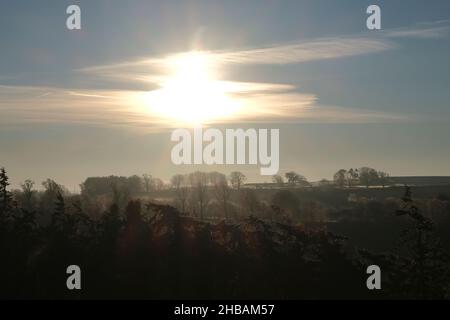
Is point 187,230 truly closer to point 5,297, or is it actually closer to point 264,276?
Result: point 264,276

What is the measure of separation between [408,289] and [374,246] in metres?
91.1

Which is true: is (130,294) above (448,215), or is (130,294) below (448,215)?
below

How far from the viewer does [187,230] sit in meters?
45.0

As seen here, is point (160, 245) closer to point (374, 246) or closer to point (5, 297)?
point (5, 297)

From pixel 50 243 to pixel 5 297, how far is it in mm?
4748

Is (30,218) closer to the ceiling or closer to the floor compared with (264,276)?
closer to the ceiling

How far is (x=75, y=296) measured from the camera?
41.1m
